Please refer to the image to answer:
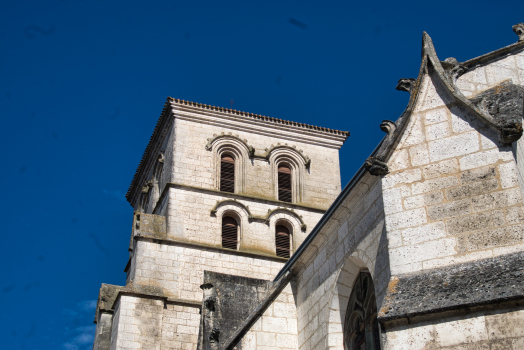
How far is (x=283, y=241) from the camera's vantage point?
70.5 feet

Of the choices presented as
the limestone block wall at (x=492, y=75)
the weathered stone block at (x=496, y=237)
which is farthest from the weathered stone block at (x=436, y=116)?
the weathered stone block at (x=496, y=237)

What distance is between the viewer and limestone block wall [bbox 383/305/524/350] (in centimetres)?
634

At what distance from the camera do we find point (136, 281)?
1866 cm

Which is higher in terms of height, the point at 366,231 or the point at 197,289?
the point at 197,289

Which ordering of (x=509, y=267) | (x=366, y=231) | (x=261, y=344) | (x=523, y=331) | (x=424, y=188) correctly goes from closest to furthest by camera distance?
(x=523, y=331)
(x=509, y=267)
(x=424, y=188)
(x=366, y=231)
(x=261, y=344)

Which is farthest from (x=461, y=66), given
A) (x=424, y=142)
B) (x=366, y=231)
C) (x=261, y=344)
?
(x=261, y=344)

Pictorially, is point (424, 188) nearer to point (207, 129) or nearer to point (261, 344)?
point (261, 344)

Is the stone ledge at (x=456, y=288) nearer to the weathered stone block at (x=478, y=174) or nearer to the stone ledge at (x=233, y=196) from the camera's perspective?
the weathered stone block at (x=478, y=174)

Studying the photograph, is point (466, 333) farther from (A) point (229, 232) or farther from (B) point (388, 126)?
(A) point (229, 232)

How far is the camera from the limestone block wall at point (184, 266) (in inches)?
742

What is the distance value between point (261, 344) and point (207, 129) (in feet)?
41.3

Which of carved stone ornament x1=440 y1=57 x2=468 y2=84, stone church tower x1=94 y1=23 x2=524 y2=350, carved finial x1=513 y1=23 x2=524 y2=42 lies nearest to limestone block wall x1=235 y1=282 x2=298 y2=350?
stone church tower x1=94 y1=23 x2=524 y2=350

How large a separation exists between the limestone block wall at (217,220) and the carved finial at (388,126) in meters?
12.5

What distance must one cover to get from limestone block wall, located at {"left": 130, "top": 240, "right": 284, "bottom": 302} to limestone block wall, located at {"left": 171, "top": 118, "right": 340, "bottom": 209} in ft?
8.06
